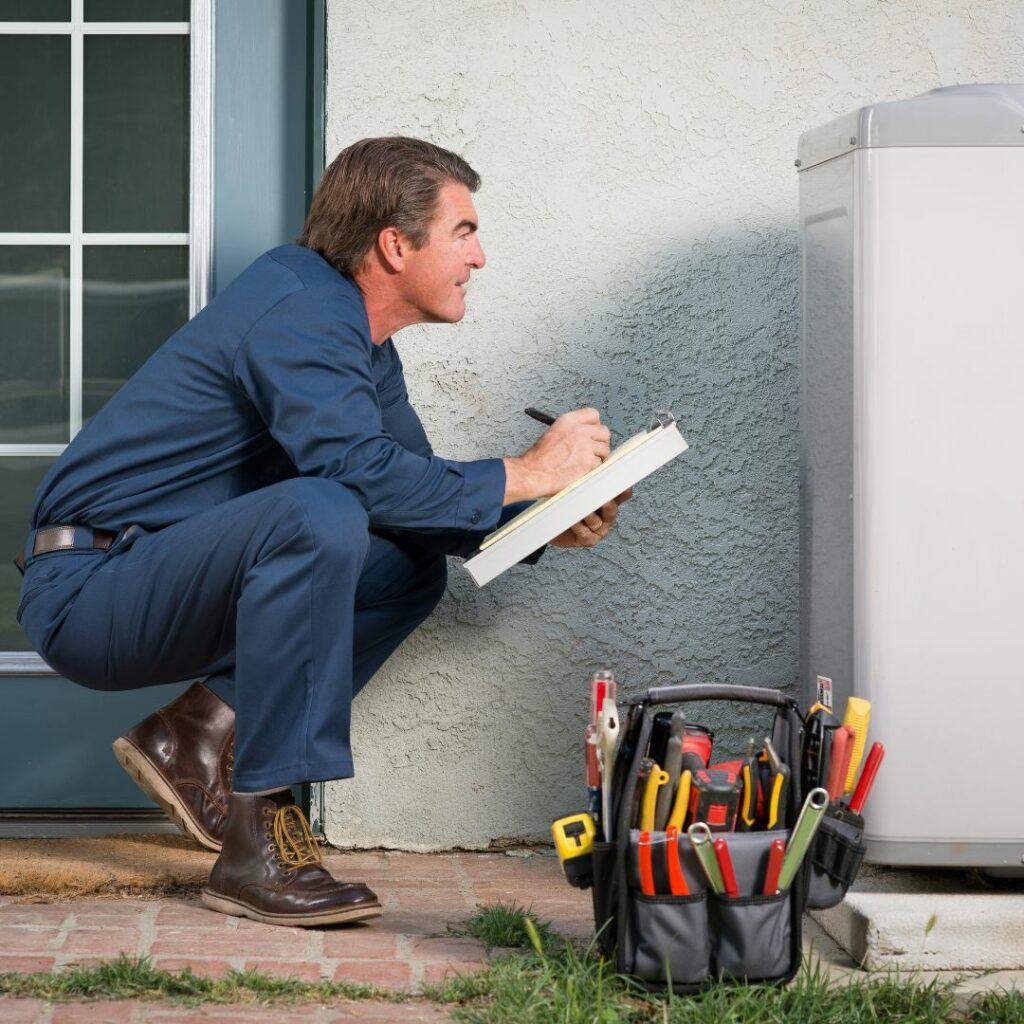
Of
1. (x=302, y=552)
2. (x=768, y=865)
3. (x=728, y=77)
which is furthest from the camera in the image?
(x=728, y=77)

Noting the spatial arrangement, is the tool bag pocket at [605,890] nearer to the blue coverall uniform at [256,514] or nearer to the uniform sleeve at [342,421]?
the blue coverall uniform at [256,514]

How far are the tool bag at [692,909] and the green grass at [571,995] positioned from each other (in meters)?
0.04

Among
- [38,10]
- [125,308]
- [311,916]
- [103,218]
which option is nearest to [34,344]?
[125,308]

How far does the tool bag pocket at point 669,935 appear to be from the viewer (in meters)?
2.07

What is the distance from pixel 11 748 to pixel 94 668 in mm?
701

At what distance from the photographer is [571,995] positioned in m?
2.01

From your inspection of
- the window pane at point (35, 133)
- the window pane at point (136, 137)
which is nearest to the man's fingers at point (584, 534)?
the window pane at point (136, 137)

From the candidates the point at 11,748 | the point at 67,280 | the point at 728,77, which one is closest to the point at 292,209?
the point at 67,280

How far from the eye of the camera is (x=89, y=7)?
3279mm

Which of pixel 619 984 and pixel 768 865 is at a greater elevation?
pixel 768 865

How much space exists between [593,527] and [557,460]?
10.7 inches

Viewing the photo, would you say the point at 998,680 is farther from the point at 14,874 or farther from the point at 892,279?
the point at 14,874

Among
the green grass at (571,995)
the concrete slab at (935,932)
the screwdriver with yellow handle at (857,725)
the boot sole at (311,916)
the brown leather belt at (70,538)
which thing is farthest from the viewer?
the brown leather belt at (70,538)

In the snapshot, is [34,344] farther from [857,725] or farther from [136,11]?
[857,725]
